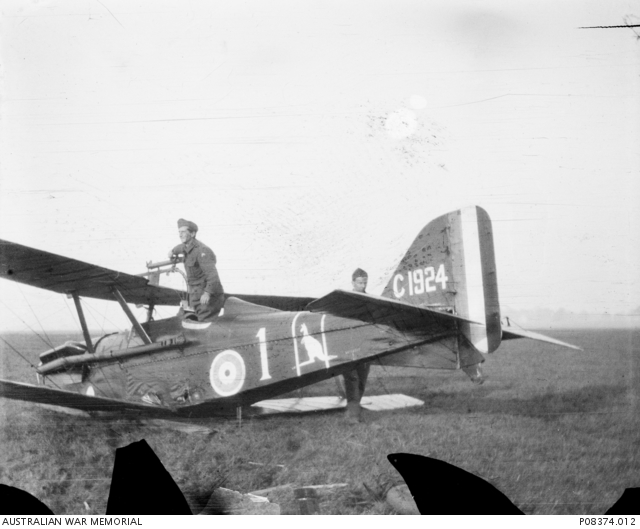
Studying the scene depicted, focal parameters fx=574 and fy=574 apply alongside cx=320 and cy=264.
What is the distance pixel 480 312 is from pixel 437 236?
1.18 ft

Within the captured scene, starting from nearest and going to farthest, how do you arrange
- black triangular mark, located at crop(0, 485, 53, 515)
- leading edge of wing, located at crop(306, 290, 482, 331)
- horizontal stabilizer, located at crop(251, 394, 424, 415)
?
leading edge of wing, located at crop(306, 290, 482, 331) < horizontal stabilizer, located at crop(251, 394, 424, 415) < black triangular mark, located at crop(0, 485, 53, 515)

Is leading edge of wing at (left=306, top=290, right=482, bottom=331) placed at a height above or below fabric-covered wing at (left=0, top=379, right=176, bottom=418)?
above

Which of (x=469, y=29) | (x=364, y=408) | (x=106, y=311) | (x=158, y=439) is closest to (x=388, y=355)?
(x=364, y=408)

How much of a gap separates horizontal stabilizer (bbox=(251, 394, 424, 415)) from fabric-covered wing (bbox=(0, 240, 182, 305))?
1.96 feet

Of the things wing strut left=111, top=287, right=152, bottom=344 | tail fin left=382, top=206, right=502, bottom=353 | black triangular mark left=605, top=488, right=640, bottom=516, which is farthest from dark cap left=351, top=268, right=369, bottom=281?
black triangular mark left=605, top=488, right=640, bottom=516

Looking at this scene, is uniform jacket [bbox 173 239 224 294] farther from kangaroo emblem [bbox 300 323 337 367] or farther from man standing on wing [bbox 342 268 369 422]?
man standing on wing [bbox 342 268 369 422]

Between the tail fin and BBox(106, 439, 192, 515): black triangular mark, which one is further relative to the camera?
BBox(106, 439, 192, 515): black triangular mark

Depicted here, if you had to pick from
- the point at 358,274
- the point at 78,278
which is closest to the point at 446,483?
the point at 358,274

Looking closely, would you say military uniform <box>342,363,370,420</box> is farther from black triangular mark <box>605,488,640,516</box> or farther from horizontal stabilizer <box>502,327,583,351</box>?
black triangular mark <box>605,488,640,516</box>

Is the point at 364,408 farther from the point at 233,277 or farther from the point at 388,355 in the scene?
the point at 233,277

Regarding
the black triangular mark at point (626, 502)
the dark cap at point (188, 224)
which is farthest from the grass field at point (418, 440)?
→ the dark cap at point (188, 224)

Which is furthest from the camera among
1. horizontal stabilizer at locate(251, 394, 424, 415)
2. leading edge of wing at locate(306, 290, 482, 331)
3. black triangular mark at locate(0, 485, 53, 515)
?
black triangular mark at locate(0, 485, 53, 515)

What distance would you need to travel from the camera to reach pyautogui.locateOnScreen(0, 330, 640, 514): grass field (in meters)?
2.43

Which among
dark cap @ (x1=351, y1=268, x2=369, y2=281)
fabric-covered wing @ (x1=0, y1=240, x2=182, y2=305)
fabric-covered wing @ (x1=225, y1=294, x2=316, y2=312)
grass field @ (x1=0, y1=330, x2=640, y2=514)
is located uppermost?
fabric-covered wing @ (x1=0, y1=240, x2=182, y2=305)
